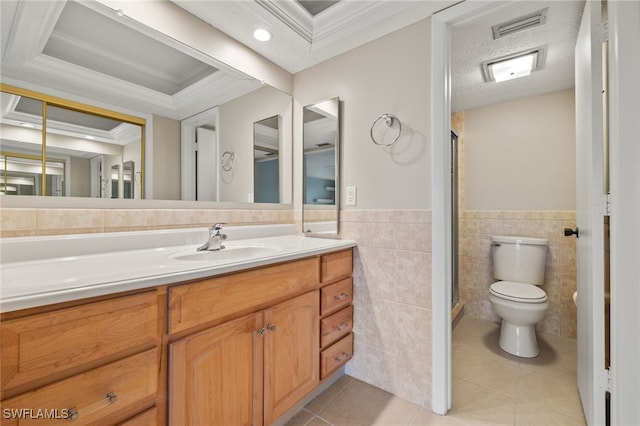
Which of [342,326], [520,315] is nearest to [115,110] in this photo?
[342,326]

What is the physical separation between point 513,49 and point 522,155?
1.06 meters

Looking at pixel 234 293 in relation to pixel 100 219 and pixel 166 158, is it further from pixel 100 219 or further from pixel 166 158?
pixel 166 158

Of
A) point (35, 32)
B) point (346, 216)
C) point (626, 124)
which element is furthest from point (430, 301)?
point (35, 32)

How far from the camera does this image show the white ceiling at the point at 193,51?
1070 mm

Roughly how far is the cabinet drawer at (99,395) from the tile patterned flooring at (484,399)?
0.87 m

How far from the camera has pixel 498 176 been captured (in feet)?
8.46

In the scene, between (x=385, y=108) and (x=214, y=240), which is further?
(x=385, y=108)

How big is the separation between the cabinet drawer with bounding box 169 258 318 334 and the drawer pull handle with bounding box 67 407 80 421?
10.0 inches

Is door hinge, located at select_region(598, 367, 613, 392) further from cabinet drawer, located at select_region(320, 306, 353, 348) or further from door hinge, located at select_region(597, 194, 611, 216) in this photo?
cabinet drawer, located at select_region(320, 306, 353, 348)

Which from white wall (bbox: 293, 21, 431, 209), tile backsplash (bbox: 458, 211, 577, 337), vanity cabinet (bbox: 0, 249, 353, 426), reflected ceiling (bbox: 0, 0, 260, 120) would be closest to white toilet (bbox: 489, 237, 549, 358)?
tile backsplash (bbox: 458, 211, 577, 337)

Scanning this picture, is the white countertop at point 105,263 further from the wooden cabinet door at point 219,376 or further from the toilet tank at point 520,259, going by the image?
the toilet tank at point 520,259

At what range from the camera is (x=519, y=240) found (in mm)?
2344

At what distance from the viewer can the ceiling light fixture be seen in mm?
1843

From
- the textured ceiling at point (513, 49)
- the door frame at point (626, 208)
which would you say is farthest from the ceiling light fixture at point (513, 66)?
the door frame at point (626, 208)
